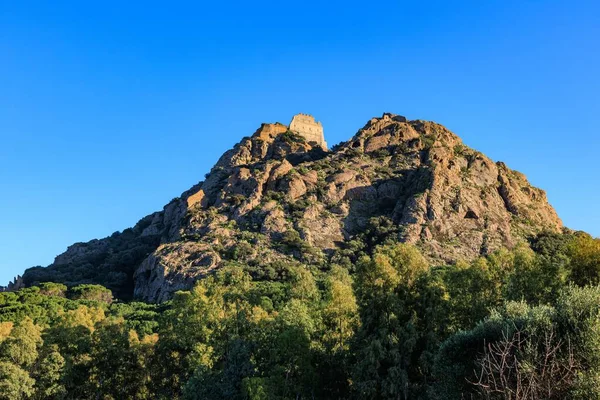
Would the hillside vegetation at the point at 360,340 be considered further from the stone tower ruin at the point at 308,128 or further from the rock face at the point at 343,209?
the stone tower ruin at the point at 308,128

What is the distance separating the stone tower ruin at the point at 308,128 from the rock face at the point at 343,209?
28.9 metres

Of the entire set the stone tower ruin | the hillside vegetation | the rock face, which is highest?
the stone tower ruin

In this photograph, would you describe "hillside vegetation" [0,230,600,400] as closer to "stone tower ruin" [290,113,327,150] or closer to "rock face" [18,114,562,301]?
"rock face" [18,114,562,301]

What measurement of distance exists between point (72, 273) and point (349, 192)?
189ft

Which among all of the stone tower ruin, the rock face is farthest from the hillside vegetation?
the stone tower ruin

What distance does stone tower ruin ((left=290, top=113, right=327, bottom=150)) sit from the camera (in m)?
161

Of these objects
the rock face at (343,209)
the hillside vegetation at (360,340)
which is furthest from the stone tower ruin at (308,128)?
the hillside vegetation at (360,340)

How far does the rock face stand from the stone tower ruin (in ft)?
94.8

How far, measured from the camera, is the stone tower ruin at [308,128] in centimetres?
16138

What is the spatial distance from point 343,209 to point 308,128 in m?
65.0

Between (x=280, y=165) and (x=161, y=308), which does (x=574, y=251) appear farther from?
(x=280, y=165)

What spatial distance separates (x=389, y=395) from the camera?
30531 mm

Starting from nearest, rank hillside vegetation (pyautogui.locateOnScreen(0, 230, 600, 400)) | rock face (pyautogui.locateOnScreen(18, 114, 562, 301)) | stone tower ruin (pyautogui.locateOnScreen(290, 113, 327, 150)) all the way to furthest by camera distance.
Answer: hillside vegetation (pyautogui.locateOnScreen(0, 230, 600, 400))
rock face (pyautogui.locateOnScreen(18, 114, 562, 301))
stone tower ruin (pyautogui.locateOnScreen(290, 113, 327, 150))

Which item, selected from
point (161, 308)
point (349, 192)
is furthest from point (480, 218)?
point (161, 308)
